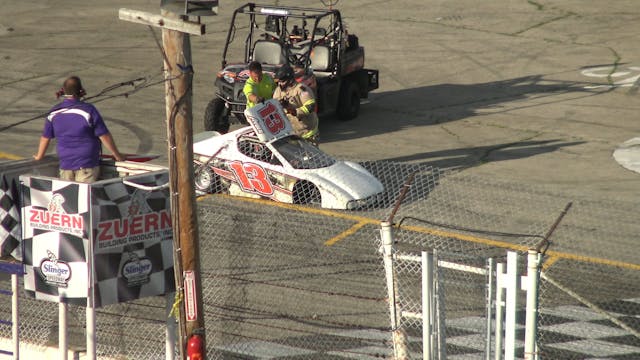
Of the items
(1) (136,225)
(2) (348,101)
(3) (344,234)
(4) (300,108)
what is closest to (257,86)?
(4) (300,108)

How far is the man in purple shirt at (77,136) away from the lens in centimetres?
1029

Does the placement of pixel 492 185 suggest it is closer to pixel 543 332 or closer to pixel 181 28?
pixel 543 332

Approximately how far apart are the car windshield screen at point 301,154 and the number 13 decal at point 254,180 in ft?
1.30

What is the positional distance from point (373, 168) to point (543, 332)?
600 cm

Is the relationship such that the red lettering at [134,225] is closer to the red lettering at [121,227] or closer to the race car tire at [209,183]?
the red lettering at [121,227]

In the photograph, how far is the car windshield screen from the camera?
15.1 metres

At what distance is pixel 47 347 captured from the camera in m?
9.73

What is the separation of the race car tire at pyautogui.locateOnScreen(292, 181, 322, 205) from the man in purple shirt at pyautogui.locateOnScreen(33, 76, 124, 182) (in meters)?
4.88

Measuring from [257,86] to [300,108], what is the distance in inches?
33.9

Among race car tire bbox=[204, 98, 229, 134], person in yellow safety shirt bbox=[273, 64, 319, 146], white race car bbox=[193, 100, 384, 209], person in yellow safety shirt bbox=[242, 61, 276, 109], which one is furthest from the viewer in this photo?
race car tire bbox=[204, 98, 229, 134]

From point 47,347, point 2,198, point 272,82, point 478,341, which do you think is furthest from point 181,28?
point 272,82

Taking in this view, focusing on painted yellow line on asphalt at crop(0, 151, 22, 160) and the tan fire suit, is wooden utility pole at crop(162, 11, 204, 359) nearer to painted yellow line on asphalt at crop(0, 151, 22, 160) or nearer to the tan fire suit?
the tan fire suit

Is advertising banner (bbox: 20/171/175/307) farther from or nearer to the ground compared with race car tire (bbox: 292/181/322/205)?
farther from the ground

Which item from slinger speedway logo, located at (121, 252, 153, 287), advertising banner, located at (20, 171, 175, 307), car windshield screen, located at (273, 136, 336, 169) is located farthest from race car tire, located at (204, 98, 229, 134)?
slinger speedway logo, located at (121, 252, 153, 287)
